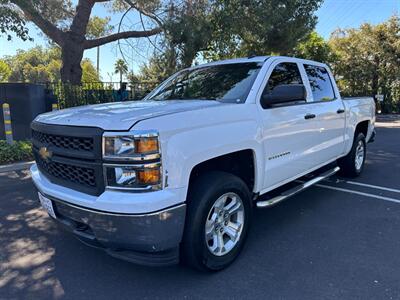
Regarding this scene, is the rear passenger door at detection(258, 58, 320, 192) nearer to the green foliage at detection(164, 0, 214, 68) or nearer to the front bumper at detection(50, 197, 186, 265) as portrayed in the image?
the front bumper at detection(50, 197, 186, 265)

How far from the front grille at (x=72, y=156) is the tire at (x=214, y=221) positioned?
0.80 m

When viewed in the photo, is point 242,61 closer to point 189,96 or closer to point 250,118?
point 189,96

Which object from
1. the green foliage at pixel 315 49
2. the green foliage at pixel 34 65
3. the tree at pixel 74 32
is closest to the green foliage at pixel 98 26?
the tree at pixel 74 32

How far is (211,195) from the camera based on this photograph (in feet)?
10.4

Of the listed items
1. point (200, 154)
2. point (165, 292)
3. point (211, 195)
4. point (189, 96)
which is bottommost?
point (165, 292)

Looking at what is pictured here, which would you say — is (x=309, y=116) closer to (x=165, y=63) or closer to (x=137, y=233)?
(x=137, y=233)

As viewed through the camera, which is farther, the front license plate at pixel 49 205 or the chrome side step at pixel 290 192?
the chrome side step at pixel 290 192

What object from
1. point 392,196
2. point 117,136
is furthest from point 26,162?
point 392,196

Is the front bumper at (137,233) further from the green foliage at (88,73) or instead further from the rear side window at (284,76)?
the green foliage at (88,73)

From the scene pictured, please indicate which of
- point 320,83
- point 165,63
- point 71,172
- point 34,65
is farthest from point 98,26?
point 34,65

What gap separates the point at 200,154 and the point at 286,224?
A: 6.68 feet

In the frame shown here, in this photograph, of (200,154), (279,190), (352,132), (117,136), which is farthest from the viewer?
(352,132)

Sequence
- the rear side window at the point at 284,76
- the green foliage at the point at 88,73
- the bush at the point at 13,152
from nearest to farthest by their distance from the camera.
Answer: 1. the rear side window at the point at 284,76
2. the bush at the point at 13,152
3. the green foliage at the point at 88,73

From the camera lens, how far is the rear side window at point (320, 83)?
5105 mm
